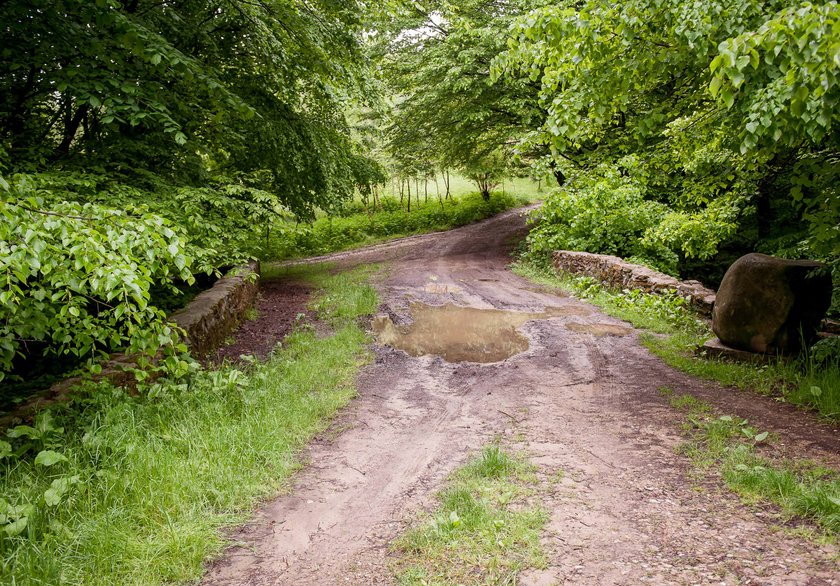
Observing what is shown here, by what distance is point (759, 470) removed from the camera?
12.2ft

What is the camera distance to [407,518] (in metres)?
3.57

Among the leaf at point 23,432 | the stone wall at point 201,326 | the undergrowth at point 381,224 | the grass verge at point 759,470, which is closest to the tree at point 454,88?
the undergrowth at point 381,224

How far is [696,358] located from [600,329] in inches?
72.2

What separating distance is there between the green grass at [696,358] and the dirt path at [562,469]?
0.26 meters

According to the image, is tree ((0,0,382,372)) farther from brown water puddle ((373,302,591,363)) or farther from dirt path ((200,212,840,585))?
brown water puddle ((373,302,591,363))

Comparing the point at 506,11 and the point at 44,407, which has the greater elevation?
the point at 506,11

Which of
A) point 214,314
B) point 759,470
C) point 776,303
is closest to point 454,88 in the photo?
point 214,314

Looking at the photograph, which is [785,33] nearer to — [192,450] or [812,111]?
[812,111]

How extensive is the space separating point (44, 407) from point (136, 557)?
2.20m

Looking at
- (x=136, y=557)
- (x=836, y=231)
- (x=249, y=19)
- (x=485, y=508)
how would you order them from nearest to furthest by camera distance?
(x=136, y=557)
(x=485, y=508)
(x=836, y=231)
(x=249, y=19)

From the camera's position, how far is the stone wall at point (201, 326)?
4.57m

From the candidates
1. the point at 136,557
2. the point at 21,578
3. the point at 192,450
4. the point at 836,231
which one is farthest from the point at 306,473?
the point at 836,231

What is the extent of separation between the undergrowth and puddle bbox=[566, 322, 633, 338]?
14661mm

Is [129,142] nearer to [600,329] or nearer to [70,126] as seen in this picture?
[70,126]
